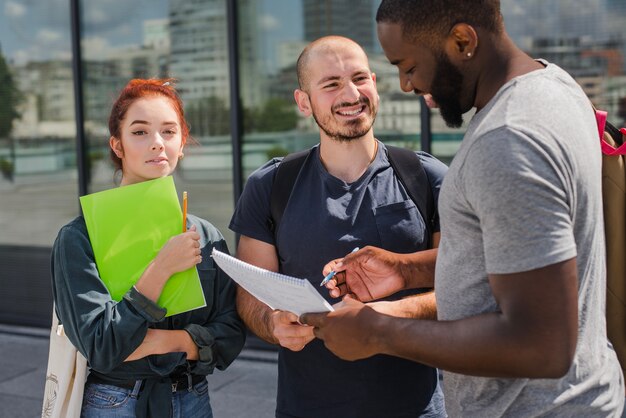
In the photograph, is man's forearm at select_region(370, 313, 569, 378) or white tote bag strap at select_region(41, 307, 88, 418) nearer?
man's forearm at select_region(370, 313, 569, 378)

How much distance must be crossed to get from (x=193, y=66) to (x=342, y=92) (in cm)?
408

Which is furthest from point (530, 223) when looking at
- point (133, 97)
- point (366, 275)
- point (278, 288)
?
point (133, 97)

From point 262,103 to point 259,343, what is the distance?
1896mm

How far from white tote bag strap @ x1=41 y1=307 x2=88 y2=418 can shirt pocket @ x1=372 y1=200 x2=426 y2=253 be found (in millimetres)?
994

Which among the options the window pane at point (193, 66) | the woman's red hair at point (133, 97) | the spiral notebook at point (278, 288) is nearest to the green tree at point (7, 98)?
the window pane at point (193, 66)

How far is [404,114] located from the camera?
5672 mm

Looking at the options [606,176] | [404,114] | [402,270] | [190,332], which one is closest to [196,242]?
[190,332]

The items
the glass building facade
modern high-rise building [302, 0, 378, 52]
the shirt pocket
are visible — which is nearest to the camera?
the shirt pocket

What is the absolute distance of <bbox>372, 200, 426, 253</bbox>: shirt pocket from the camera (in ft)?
7.96

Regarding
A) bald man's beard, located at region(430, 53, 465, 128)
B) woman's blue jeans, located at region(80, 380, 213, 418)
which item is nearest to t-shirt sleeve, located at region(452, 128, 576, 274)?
bald man's beard, located at region(430, 53, 465, 128)

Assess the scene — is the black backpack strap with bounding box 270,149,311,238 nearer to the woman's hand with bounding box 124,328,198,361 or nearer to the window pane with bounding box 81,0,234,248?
the woman's hand with bounding box 124,328,198,361

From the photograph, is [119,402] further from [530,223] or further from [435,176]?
[530,223]

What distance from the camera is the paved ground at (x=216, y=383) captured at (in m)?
4.98

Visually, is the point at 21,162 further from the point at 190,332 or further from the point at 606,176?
the point at 606,176
